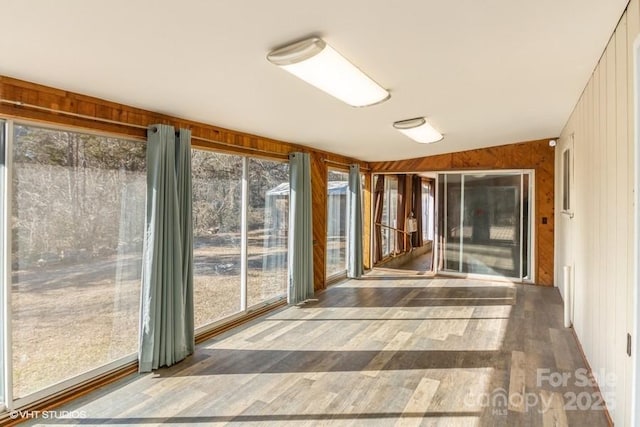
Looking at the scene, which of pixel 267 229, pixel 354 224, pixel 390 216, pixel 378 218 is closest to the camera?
pixel 267 229

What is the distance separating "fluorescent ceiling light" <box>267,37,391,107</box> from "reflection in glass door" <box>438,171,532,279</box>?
4.33 metres

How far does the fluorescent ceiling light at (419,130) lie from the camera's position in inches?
162

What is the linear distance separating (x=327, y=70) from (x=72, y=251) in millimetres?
2228

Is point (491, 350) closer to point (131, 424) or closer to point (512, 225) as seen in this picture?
point (131, 424)

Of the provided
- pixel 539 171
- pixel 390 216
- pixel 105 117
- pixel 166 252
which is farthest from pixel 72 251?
pixel 390 216

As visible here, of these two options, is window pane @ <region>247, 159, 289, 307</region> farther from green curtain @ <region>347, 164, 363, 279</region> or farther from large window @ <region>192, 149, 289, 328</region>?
green curtain @ <region>347, 164, 363, 279</region>

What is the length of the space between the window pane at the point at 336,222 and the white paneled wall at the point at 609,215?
364 cm

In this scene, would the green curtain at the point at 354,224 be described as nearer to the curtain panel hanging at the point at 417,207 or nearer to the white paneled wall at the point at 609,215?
the curtain panel hanging at the point at 417,207

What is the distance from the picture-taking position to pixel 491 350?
11.9 feet

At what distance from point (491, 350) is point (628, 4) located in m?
2.90

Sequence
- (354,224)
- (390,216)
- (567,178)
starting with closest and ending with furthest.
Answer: (567,178) → (354,224) → (390,216)

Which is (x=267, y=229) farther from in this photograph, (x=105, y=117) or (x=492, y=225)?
(x=492, y=225)

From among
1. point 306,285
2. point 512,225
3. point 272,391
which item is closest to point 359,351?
point 272,391

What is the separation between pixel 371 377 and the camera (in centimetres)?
306
